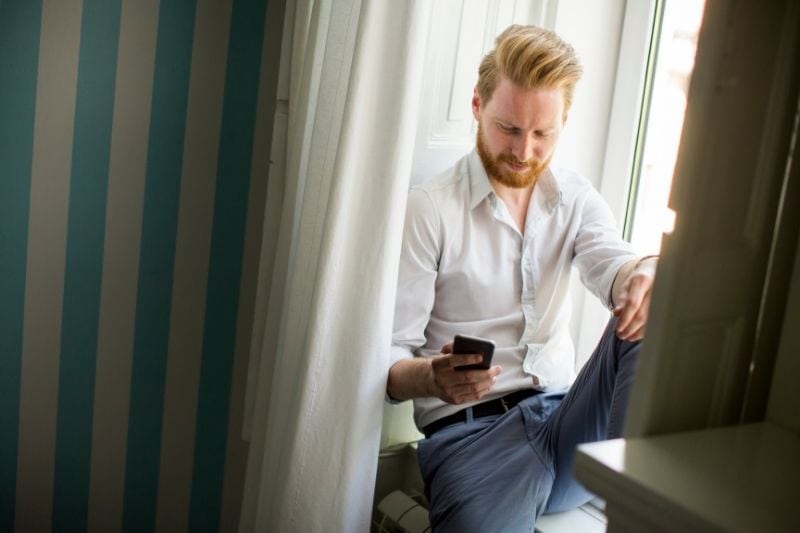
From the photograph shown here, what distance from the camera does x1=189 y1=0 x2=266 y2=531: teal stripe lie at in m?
2.10

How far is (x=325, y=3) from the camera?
182 cm

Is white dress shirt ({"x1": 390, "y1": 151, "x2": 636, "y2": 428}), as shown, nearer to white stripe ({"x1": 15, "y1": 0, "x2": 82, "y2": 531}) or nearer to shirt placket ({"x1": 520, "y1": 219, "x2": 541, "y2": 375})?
shirt placket ({"x1": 520, "y1": 219, "x2": 541, "y2": 375})

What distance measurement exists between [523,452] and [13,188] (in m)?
1.09

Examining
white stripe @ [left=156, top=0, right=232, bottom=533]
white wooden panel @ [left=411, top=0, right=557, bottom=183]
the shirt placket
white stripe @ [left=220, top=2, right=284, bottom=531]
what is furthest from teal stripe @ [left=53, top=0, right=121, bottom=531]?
the shirt placket

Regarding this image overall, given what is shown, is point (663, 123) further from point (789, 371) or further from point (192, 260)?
point (789, 371)

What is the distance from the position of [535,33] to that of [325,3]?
1.36ft

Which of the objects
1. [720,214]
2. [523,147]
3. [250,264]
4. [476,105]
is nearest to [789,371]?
[720,214]

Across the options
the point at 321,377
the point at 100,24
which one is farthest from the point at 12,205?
the point at 321,377

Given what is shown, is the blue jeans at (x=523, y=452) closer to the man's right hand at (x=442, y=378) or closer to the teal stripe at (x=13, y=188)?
the man's right hand at (x=442, y=378)

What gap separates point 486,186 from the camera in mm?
1987

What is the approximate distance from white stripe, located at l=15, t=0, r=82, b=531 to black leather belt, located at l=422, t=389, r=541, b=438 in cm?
79

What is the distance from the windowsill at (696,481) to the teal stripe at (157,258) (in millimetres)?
1490

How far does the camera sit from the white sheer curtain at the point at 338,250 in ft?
5.58

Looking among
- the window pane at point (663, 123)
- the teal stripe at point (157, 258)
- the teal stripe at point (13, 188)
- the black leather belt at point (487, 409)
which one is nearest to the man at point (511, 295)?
the black leather belt at point (487, 409)
